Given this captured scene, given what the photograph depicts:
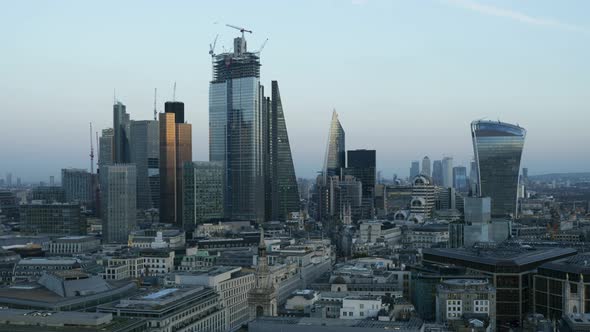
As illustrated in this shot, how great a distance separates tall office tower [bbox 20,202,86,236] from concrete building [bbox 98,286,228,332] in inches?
4166

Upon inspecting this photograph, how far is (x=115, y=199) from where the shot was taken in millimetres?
179250

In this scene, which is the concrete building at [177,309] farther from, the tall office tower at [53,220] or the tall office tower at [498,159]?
the tall office tower at [498,159]

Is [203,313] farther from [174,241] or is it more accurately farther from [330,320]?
[174,241]

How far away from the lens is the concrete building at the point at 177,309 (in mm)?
75000

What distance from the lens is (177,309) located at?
257 ft

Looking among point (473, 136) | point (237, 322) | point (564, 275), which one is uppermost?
point (473, 136)

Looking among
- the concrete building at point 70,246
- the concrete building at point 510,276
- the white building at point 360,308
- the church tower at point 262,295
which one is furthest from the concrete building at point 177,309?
the concrete building at point 70,246

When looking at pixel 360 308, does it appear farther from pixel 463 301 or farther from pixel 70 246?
pixel 70 246

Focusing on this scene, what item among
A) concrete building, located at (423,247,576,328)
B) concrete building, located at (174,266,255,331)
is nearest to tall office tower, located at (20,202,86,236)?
concrete building, located at (174,266,255,331)

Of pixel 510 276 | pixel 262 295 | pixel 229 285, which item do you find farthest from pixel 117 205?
pixel 510 276

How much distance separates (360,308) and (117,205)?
10539 centimetres

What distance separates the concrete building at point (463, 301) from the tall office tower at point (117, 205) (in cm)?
10473

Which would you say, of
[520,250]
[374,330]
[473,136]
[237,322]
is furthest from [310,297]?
[473,136]

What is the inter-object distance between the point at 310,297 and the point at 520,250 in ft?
111
